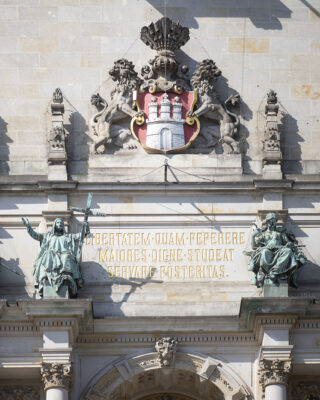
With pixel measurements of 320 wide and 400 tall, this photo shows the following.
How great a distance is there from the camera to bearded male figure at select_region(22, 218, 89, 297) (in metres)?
29.1

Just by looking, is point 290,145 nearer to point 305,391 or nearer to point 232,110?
point 232,110

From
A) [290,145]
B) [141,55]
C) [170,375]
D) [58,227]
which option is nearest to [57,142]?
[58,227]

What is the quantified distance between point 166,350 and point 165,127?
4000 millimetres

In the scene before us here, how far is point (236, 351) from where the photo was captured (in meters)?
29.3

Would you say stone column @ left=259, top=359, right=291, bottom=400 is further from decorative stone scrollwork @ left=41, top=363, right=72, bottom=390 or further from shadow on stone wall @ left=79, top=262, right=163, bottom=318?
decorative stone scrollwork @ left=41, top=363, right=72, bottom=390

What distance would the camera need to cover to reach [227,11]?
1247 inches

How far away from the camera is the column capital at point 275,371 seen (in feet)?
94.3

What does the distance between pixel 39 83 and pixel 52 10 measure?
135 centimetres

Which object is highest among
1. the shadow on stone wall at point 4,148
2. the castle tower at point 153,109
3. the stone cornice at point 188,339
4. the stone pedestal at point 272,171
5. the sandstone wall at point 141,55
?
the sandstone wall at point 141,55

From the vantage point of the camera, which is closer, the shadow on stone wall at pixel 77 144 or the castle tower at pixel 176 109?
the shadow on stone wall at pixel 77 144

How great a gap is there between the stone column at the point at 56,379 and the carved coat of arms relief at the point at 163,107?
13.3 feet

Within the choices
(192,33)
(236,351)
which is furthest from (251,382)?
(192,33)

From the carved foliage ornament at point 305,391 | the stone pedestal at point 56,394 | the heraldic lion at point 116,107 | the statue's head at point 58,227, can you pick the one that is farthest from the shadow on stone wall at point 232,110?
the stone pedestal at point 56,394

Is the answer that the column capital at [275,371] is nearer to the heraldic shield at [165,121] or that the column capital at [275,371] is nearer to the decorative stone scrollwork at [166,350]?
the decorative stone scrollwork at [166,350]
